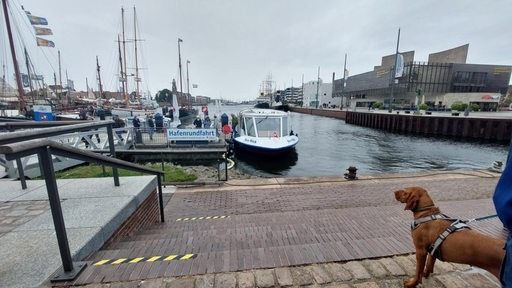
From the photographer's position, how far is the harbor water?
1337 cm

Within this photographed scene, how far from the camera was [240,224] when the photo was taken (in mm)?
4293

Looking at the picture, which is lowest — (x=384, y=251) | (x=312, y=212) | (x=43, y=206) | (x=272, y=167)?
(x=272, y=167)

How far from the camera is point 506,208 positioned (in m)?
1.07

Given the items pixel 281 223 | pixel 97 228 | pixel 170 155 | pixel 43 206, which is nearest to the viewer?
pixel 97 228

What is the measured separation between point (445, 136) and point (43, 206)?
107ft

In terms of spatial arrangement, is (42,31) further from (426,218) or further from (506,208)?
(506,208)

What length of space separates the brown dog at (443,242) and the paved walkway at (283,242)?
32 cm

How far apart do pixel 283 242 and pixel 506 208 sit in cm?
266

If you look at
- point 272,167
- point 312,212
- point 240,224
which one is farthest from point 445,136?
point 240,224

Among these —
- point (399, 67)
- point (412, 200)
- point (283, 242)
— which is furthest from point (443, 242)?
point (399, 67)

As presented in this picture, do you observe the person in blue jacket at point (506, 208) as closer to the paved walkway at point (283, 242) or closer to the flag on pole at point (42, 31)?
the paved walkway at point (283, 242)

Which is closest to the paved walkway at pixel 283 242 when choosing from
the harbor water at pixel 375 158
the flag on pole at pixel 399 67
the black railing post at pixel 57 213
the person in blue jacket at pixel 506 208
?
the black railing post at pixel 57 213

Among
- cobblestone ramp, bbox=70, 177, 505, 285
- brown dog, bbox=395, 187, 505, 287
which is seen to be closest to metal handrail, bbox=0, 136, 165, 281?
cobblestone ramp, bbox=70, 177, 505, 285

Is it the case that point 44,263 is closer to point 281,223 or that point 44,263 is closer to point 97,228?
point 97,228
